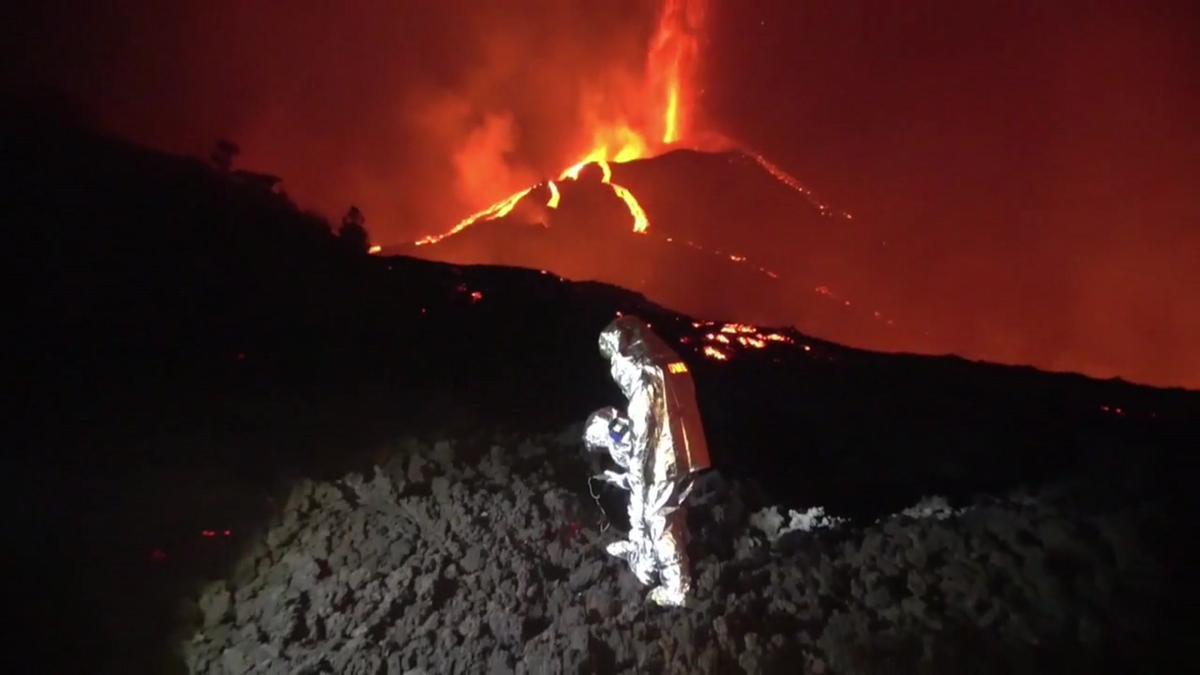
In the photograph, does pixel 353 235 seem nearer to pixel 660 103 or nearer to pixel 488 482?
pixel 488 482

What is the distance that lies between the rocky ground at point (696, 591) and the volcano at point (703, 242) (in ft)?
48.9

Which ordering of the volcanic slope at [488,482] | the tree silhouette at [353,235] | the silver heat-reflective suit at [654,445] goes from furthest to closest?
the tree silhouette at [353,235] < the volcanic slope at [488,482] < the silver heat-reflective suit at [654,445]

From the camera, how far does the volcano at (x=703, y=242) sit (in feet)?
74.7

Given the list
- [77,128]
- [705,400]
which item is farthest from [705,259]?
[77,128]

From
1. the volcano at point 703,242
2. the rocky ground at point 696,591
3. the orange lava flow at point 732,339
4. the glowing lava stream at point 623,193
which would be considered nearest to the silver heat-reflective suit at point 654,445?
the rocky ground at point 696,591

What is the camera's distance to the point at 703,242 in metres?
25.3

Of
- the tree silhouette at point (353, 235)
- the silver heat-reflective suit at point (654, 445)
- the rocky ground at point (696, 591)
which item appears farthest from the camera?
the tree silhouette at point (353, 235)

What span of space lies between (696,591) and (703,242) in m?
20.1

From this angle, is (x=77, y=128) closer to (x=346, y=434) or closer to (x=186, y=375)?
(x=186, y=375)

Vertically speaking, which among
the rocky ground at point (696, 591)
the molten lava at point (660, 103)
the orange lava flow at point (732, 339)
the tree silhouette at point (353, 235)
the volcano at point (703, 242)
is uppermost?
the molten lava at point (660, 103)

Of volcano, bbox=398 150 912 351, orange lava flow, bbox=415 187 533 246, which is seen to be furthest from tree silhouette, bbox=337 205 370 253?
orange lava flow, bbox=415 187 533 246

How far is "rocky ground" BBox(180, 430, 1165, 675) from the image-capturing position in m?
5.30

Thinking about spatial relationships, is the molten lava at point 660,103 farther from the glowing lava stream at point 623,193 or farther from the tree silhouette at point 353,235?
the tree silhouette at point 353,235

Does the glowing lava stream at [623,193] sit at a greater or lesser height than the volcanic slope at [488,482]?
greater
